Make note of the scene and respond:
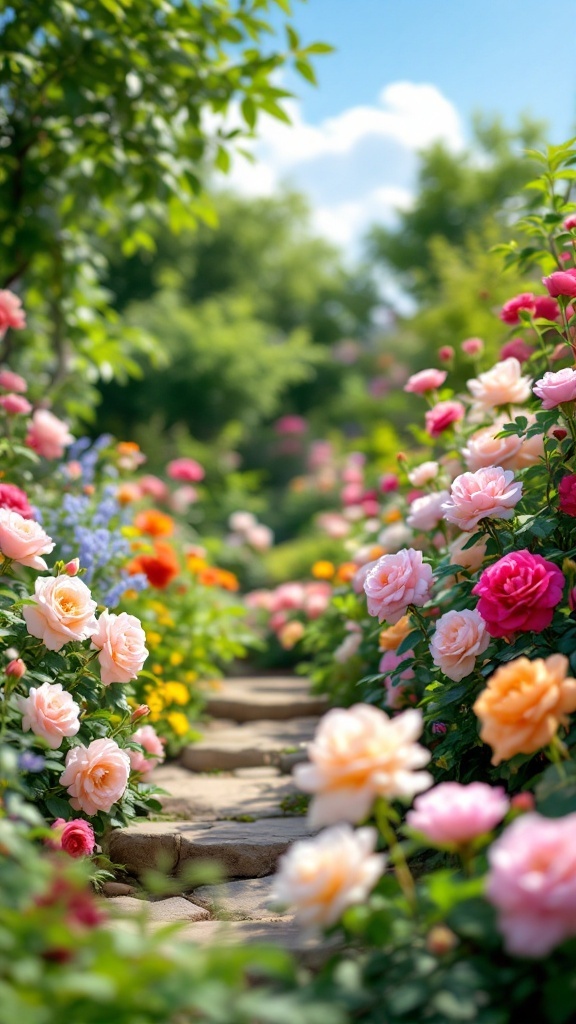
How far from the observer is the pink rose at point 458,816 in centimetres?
110

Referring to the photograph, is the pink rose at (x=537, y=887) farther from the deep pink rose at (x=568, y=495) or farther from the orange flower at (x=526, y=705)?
the deep pink rose at (x=568, y=495)

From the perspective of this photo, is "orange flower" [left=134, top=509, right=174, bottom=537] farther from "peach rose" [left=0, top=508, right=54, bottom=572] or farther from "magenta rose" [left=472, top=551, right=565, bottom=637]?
"magenta rose" [left=472, top=551, right=565, bottom=637]

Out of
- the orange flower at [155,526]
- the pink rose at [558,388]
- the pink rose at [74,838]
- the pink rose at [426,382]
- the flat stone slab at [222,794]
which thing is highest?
the orange flower at [155,526]

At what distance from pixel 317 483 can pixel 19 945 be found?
9004mm

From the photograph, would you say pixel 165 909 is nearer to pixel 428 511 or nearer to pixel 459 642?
pixel 459 642

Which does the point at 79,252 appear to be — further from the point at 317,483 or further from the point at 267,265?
the point at 267,265

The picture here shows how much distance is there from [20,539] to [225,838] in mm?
971

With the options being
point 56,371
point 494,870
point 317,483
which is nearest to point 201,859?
point 494,870

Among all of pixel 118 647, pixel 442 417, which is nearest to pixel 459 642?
pixel 118 647

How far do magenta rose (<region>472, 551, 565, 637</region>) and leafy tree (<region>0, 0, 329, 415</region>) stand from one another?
218 centimetres

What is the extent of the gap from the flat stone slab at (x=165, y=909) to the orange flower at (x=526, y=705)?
0.95m

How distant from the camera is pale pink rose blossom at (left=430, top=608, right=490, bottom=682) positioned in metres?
1.81

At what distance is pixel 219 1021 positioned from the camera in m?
1.03

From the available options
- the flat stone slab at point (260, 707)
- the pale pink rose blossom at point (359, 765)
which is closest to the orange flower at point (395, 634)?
the pale pink rose blossom at point (359, 765)
